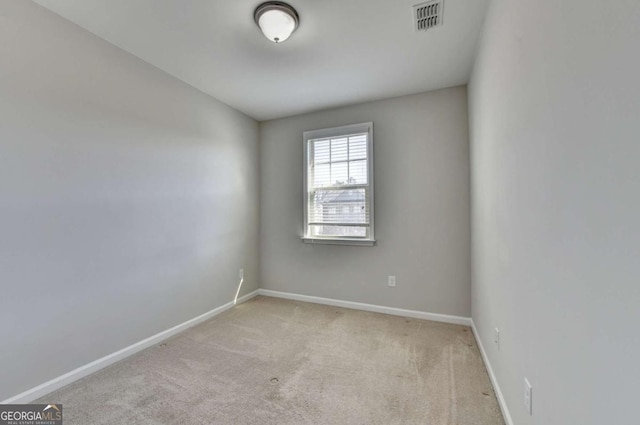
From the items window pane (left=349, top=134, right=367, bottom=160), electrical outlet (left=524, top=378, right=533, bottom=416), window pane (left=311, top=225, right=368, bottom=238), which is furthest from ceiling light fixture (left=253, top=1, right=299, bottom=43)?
electrical outlet (left=524, top=378, right=533, bottom=416)

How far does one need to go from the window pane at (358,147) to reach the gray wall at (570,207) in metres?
1.85

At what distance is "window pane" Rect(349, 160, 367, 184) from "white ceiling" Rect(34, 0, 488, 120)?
808mm

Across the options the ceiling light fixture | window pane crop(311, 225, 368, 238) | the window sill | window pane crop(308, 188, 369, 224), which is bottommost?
the window sill

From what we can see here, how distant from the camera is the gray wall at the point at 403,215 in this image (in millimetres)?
2947

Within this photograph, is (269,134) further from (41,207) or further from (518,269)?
(518,269)

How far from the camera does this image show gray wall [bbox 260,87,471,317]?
2947 millimetres

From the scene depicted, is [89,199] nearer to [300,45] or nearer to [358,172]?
[300,45]

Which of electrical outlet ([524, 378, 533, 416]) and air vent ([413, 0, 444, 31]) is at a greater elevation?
air vent ([413, 0, 444, 31])

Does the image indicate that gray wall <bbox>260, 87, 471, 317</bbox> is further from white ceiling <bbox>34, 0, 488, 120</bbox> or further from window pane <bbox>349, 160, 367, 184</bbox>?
white ceiling <bbox>34, 0, 488, 120</bbox>

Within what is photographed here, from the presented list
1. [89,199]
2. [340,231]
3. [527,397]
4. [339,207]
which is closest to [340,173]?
[339,207]

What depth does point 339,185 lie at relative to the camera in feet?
11.6

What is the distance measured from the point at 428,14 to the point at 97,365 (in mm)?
3637

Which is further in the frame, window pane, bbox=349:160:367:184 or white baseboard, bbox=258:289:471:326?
window pane, bbox=349:160:367:184

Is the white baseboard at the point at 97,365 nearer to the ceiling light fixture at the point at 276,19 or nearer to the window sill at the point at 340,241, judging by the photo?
the window sill at the point at 340,241
